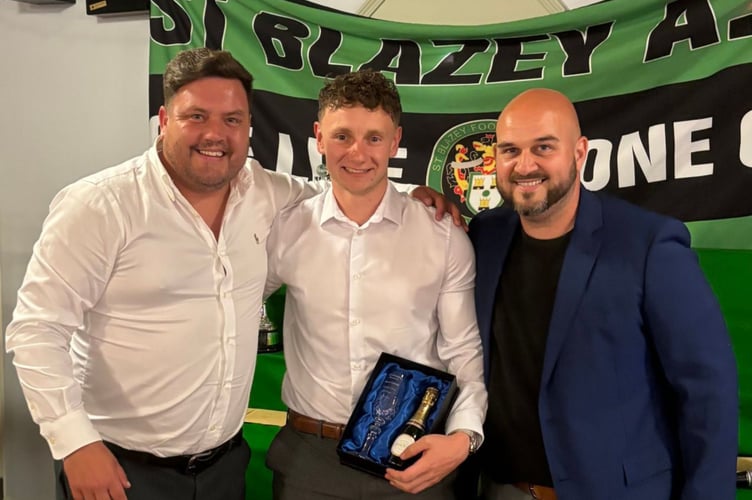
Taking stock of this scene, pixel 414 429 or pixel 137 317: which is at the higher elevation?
pixel 137 317

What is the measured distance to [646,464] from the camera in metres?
1.53

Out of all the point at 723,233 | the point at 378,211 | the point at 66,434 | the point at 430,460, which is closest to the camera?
the point at 66,434

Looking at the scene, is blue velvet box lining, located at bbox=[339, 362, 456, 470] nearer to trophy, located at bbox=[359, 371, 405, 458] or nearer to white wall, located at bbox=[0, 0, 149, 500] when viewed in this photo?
trophy, located at bbox=[359, 371, 405, 458]

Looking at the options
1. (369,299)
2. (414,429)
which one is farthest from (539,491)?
(369,299)

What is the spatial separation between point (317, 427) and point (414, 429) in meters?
0.29

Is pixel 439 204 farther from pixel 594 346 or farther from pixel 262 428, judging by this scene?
pixel 262 428

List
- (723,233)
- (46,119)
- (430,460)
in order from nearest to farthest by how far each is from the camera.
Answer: (430,460), (723,233), (46,119)

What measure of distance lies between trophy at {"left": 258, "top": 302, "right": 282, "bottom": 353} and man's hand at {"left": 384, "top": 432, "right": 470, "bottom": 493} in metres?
1.12

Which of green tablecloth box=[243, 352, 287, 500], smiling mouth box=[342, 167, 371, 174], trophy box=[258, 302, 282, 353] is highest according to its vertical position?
smiling mouth box=[342, 167, 371, 174]

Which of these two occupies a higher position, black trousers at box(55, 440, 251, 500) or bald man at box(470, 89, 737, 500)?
bald man at box(470, 89, 737, 500)

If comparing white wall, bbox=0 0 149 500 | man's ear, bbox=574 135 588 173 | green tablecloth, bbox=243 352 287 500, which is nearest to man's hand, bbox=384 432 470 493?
man's ear, bbox=574 135 588 173

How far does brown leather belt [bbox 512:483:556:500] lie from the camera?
164cm

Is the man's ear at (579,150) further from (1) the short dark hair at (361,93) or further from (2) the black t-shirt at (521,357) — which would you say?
(1) the short dark hair at (361,93)

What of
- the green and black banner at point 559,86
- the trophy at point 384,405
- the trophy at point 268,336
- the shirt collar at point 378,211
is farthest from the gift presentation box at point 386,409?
the green and black banner at point 559,86
